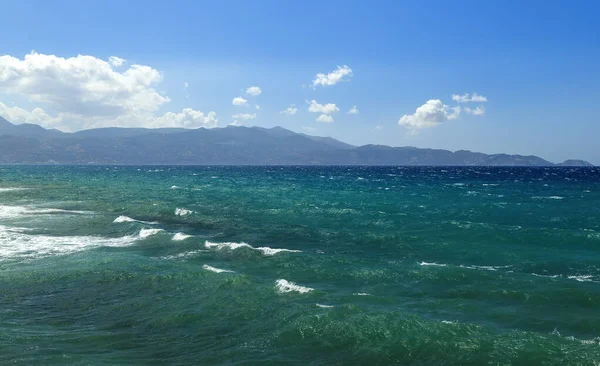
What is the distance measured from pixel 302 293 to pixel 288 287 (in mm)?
996

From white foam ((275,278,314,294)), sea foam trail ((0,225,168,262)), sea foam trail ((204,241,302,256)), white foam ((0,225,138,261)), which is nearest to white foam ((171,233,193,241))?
sea foam trail ((0,225,168,262))

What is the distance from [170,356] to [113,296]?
7.85m

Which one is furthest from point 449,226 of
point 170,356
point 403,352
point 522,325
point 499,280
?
point 170,356

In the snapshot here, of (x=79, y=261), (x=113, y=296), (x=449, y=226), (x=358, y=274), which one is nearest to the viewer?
(x=113, y=296)

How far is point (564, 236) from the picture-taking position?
34.6m

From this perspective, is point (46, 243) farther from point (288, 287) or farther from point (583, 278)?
point (583, 278)

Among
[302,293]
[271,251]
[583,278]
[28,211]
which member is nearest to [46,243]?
[271,251]

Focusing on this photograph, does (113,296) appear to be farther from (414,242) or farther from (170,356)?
(414,242)

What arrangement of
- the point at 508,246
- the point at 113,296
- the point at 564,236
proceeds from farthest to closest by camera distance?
the point at 564,236 → the point at 508,246 → the point at 113,296

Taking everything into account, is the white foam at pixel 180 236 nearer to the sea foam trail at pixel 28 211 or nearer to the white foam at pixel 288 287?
the white foam at pixel 288 287

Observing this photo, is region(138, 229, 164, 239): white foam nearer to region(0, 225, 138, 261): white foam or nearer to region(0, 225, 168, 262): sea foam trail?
region(0, 225, 168, 262): sea foam trail

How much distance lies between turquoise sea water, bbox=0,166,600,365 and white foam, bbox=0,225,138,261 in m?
0.14

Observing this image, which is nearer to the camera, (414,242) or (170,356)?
(170,356)

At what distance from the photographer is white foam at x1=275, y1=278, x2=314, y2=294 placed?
840 inches
